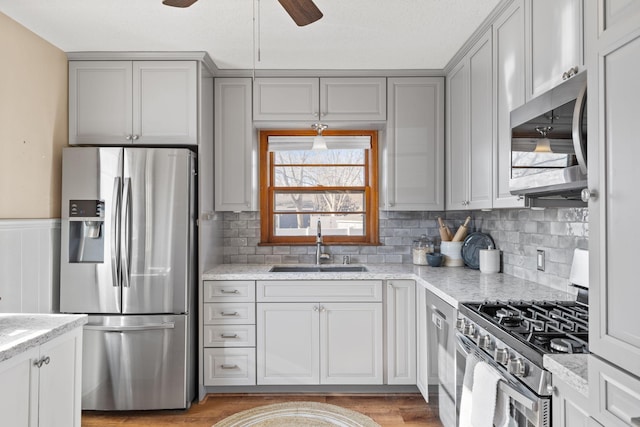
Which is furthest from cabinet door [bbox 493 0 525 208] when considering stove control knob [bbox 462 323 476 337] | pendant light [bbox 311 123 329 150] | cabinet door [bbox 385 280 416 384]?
pendant light [bbox 311 123 329 150]

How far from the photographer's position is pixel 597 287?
103cm

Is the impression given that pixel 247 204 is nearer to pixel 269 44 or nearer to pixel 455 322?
pixel 269 44

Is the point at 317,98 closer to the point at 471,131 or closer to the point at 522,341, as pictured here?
the point at 471,131

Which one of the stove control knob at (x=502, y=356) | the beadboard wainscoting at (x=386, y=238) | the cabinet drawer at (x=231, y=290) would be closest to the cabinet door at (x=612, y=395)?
the stove control knob at (x=502, y=356)

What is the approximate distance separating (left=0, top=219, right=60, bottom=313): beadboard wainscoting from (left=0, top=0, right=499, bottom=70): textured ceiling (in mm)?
1224

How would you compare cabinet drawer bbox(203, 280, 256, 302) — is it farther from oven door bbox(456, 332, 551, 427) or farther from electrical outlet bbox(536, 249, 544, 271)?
electrical outlet bbox(536, 249, 544, 271)

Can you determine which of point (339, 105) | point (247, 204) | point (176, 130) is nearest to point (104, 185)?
point (176, 130)

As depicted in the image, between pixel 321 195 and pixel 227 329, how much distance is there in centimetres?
142

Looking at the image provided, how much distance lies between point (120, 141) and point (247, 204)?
1.02 m

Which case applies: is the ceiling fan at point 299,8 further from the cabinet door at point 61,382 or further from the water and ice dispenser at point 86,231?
the water and ice dispenser at point 86,231

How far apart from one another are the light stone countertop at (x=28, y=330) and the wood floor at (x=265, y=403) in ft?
4.01

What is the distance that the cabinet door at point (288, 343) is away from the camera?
3.11 m

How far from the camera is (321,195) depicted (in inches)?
152

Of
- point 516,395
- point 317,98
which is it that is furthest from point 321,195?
point 516,395
